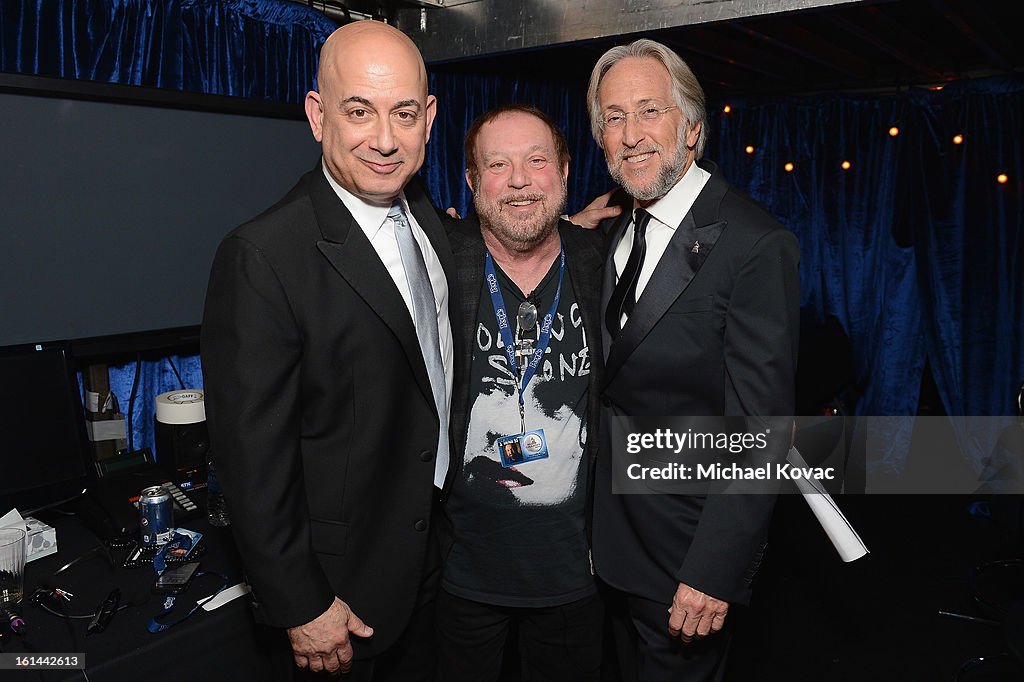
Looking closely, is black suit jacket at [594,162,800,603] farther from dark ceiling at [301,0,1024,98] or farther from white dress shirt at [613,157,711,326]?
dark ceiling at [301,0,1024,98]

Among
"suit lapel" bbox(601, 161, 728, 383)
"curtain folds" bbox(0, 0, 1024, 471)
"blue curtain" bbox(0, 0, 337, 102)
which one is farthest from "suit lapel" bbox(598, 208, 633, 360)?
"curtain folds" bbox(0, 0, 1024, 471)

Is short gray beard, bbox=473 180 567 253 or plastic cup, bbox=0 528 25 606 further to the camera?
short gray beard, bbox=473 180 567 253

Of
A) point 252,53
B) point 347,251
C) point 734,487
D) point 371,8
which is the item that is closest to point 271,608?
point 347,251

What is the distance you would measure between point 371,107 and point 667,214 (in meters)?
0.73

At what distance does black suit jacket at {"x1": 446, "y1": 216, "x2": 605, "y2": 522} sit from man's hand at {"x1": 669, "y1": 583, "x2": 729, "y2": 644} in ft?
1.17

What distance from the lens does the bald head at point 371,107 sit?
1541 mm

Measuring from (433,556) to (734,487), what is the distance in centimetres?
73

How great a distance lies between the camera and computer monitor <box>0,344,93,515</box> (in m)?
2.15

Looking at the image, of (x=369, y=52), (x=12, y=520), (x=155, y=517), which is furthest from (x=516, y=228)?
(x=12, y=520)

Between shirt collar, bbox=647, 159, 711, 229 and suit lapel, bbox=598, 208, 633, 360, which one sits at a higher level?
shirt collar, bbox=647, 159, 711, 229

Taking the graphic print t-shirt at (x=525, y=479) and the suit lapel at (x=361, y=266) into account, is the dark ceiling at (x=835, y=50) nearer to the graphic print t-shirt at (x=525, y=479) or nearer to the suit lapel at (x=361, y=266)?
the graphic print t-shirt at (x=525, y=479)

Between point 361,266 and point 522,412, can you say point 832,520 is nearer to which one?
point 522,412

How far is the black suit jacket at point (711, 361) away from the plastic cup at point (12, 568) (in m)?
1.46

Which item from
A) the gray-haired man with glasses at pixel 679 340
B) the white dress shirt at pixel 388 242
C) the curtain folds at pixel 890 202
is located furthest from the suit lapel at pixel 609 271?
the curtain folds at pixel 890 202
